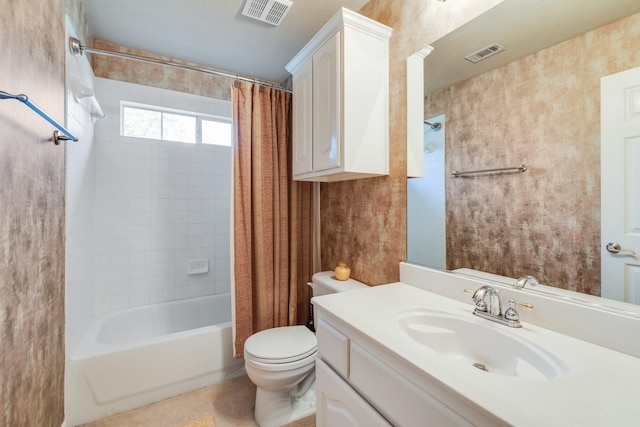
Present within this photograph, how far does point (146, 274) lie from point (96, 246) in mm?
428

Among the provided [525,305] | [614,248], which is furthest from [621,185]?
[525,305]

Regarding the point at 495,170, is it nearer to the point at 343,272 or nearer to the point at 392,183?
the point at 392,183

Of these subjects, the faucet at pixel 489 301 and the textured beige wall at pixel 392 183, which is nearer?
the faucet at pixel 489 301

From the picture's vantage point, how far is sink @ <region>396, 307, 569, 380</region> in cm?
70

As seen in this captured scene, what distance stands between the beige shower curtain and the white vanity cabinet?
0.50 m

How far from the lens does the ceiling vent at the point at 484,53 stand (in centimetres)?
104

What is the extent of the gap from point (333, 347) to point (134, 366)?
138 cm

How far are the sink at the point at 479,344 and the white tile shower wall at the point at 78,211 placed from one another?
1801mm

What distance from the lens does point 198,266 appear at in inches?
98.7

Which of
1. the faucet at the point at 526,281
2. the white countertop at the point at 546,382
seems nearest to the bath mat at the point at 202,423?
the white countertop at the point at 546,382

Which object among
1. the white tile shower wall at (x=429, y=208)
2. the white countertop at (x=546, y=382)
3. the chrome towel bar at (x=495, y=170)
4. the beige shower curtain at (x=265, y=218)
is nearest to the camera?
the white countertop at (x=546, y=382)

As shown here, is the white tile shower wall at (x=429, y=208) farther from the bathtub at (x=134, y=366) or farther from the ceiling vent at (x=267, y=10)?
the bathtub at (x=134, y=366)

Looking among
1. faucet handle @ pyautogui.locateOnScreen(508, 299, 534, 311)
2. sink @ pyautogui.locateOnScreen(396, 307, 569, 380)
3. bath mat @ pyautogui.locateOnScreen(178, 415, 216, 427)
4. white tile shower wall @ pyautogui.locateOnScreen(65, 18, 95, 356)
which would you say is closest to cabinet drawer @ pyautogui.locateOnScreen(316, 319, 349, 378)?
sink @ pyautogui.locateOnScreen(396, 307, 569, 380)

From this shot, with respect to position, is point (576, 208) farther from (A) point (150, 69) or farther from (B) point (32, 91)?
(A) point (150, 69)
